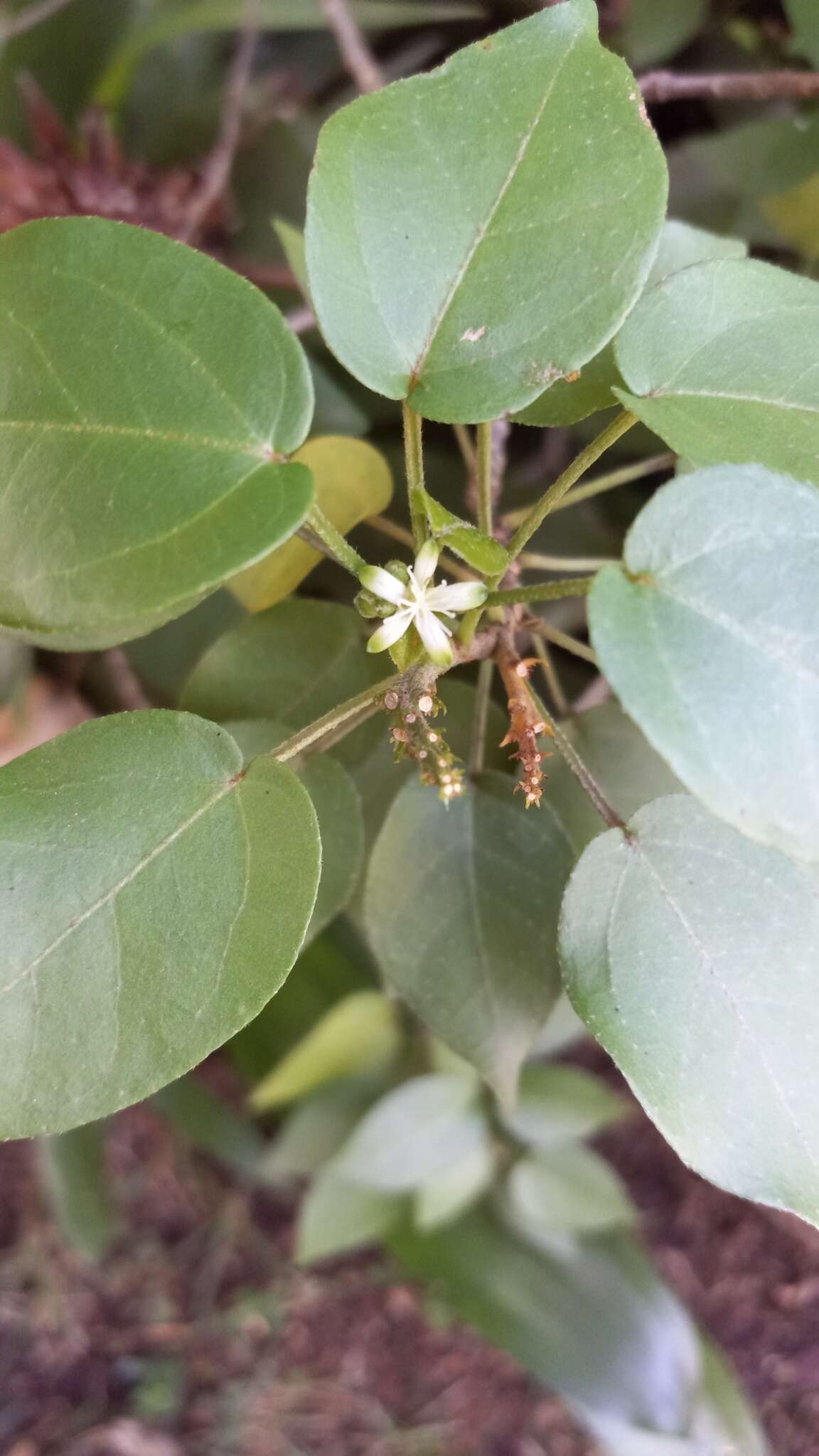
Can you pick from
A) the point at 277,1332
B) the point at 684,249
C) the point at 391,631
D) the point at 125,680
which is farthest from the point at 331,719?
the point at 277,1332

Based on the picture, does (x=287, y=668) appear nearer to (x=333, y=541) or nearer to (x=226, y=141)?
(x=333, y=541)

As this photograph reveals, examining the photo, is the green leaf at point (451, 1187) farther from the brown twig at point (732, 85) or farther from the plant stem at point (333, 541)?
the brown twig at point (732, 85)

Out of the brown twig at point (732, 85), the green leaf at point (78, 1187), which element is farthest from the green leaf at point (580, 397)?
the green leaf at point (78, 1187)

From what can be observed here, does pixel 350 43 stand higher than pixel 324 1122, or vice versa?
pixel 350 43

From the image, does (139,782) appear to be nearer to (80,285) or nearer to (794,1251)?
(80,285)

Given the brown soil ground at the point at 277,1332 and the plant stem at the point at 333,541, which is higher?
the plant stem at the point at 333,541

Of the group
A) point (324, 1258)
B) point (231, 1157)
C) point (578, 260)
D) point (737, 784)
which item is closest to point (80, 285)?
point (578, 260)
